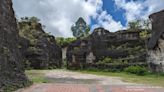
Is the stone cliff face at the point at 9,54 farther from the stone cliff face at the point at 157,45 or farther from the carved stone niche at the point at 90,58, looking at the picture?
the carved stone niche at the point at 90,58

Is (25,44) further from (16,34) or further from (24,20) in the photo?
(16,34)

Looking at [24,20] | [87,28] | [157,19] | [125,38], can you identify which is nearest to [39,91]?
[157,19]

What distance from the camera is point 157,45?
24859mm

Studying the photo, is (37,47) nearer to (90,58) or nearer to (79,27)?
(90,58)

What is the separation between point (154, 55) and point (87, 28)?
122ft

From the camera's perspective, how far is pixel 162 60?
2422 cm

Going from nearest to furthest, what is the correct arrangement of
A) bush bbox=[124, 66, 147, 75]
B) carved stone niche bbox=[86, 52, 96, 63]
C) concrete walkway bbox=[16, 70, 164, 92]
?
concrete walkway bbox=[16, 70, 164, 92] → bush bbox=[124, 66, 147, 75] → carved stone niche bbox=[86, 52, 96, 63]

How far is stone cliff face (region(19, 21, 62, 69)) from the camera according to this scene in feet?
107

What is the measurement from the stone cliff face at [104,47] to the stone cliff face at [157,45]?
4.88 metres

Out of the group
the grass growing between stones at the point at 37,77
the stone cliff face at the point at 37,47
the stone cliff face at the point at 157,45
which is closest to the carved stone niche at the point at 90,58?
the stone cliff face at the point at 37,47

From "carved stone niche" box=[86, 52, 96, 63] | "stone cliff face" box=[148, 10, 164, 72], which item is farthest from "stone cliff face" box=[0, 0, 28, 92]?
"carved stone niche" box=[86, 52, 96, 63]

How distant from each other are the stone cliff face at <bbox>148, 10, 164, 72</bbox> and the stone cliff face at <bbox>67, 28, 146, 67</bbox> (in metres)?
4.88

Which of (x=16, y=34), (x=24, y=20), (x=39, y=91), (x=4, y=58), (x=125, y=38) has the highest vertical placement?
(x=24, y=20)

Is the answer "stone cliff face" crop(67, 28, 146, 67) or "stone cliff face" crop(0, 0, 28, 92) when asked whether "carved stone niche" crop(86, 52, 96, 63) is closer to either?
"stone cliff face" crop(67, 28, 146, 67)
